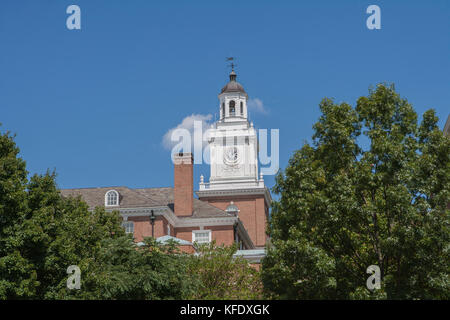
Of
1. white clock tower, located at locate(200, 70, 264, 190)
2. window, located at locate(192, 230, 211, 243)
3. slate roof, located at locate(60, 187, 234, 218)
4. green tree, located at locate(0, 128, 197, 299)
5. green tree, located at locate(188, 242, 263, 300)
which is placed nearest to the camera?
green tree, located at locate(0, 128, 197, 299)

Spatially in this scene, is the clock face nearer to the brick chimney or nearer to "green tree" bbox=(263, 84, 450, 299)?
the brick chimney

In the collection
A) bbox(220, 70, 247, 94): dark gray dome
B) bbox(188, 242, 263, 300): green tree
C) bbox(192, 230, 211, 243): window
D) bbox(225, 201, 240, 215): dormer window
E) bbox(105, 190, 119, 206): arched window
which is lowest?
bbox(188, 242, 263, 300): green tree

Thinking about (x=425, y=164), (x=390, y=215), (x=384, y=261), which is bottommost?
(x=384, y=261)

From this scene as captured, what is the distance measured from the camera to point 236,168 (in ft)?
261

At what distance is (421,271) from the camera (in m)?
25.4

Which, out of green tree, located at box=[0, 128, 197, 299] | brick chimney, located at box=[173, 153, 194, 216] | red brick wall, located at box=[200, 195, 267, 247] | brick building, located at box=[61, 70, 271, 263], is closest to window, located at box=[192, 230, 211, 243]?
brick building, located at box=[61, 70, 271, 263]

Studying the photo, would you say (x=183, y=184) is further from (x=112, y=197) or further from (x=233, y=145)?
(x=233, y=145)

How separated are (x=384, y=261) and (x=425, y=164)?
451cm

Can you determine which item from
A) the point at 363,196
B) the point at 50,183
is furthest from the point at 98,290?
the point at 363,196

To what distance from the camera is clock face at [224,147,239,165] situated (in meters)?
80.2

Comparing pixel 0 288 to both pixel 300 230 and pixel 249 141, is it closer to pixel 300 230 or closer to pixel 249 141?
pixel 300 230
